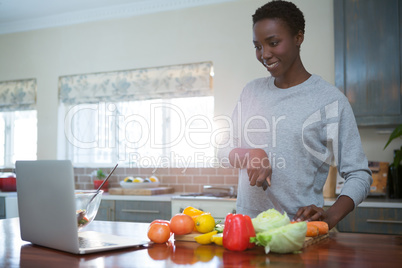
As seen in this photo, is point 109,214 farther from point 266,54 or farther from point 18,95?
point 266,54

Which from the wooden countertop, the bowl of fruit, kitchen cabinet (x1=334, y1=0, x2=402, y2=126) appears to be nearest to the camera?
the wooden countertop

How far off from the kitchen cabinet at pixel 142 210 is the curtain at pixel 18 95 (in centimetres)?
174

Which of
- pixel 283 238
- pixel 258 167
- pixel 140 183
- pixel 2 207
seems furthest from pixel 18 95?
pixel 283 238

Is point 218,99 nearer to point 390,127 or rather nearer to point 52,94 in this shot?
point 390,127

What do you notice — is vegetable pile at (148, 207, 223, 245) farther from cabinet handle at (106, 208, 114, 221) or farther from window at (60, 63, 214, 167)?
window at (60, 63, 214, 167)

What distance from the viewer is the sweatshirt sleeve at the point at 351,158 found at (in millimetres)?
1422

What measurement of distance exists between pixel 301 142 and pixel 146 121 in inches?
109

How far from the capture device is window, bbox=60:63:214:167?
3.94 meters

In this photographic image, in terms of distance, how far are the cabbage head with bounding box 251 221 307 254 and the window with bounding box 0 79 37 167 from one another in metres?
4.03

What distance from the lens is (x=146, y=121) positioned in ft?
13.6

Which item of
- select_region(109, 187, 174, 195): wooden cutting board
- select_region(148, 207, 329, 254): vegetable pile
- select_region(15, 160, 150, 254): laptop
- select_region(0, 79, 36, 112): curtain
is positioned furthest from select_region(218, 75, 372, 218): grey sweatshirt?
select_region(0, 79, 36, 112): curtain

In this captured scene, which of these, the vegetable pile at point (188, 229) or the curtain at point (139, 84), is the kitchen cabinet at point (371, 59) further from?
the vegetable pile at point (188, 229)

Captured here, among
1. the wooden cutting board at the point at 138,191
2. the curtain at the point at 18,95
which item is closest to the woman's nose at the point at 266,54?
the wooden cutting board at the point at 138,191

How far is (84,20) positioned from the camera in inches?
173
